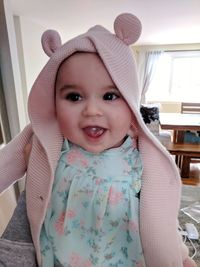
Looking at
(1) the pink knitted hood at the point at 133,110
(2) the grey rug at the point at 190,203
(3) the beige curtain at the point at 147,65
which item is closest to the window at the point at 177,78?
(3) the beige curtain at the point at 147,65

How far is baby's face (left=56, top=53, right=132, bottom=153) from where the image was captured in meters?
0.42

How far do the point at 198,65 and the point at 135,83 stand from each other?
546 cm

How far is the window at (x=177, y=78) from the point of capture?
5246mm

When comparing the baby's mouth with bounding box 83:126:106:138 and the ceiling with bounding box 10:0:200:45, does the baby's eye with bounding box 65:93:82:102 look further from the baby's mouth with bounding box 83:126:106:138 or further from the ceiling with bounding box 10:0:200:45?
the ceiling with bounding box 10:0:200:45

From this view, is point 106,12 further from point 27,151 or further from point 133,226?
point 133,226

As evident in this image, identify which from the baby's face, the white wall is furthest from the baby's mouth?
the white wall

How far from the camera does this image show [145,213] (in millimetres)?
451

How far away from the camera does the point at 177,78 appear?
5387mm

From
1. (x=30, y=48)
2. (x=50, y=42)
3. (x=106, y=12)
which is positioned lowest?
(x=50, y=42)

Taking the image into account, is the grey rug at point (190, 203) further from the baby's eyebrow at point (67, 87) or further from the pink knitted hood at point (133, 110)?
the baby's eyebrow at point (67, 87)

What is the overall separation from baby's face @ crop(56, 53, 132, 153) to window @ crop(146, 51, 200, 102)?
5318 millimetres

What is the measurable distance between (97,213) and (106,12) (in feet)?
8.99

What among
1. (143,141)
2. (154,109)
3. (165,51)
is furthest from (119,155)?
(165,51)

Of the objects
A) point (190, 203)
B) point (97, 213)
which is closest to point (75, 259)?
point (97, 213)
